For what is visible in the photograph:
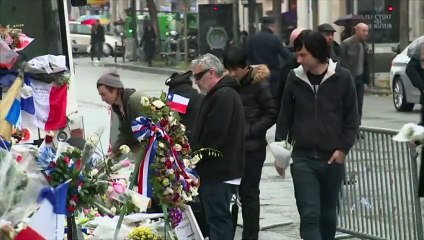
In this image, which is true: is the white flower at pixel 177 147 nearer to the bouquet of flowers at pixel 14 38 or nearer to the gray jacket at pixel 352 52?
the bouquet of flowers at pixel 14 38

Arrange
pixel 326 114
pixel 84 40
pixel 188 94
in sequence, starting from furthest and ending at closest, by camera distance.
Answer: pixel 84 40 < pixel 188 94 < pixel 326 114

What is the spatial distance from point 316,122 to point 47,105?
82.2 inches

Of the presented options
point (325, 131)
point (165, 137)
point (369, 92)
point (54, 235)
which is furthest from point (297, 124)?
point (369, 92)

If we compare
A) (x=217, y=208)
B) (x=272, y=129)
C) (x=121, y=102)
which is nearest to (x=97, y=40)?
(x=272, y=129)

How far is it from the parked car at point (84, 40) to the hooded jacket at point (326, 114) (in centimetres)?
4774

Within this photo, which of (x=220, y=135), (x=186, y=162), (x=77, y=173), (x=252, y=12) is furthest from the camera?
(x=252, y=12)

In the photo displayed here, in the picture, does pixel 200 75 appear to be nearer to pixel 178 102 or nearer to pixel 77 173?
pixel 178 102

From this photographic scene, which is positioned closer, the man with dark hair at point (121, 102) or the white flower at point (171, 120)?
the white flower at point (171, 120)

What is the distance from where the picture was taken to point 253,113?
9328mm

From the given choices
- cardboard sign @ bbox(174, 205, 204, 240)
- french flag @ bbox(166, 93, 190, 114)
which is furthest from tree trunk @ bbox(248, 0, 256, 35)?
cardboard sign @ bbox(174, 205, 204, 240)

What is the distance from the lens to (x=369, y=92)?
95.0ft

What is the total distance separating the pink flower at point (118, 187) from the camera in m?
5.46

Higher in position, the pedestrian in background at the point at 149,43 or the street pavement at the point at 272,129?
the street pavement at the point at 272,129

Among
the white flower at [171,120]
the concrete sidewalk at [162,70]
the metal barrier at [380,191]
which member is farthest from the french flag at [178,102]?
the concrete sidewalk at [162,70]
